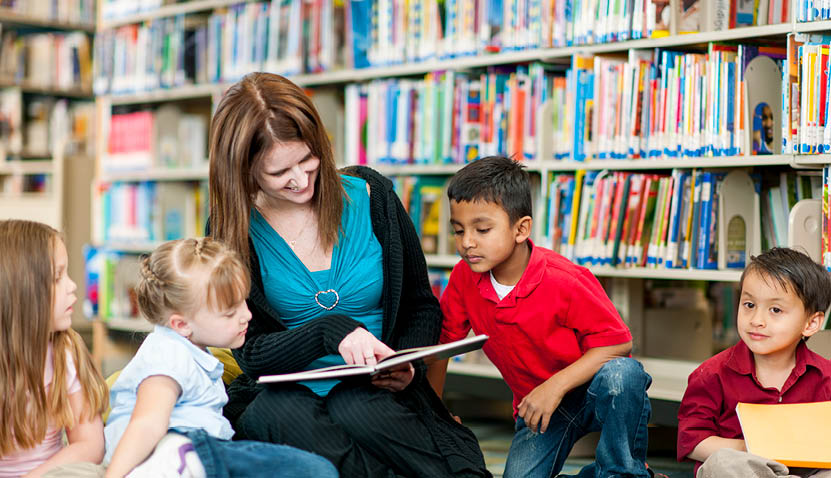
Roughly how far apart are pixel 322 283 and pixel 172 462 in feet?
1.65

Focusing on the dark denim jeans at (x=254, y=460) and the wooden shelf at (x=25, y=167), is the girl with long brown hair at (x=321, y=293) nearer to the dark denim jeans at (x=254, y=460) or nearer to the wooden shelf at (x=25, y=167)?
the dark denim jeans at (x=254, y=460)

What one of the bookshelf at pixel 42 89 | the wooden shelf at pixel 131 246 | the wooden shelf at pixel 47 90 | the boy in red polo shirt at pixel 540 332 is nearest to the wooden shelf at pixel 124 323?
the wooden shelf at pixel 131 246

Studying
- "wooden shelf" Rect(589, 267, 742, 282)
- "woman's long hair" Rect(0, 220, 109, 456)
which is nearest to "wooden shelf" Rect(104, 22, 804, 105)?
"wooden shelf" Rect(589, 267, 742, 282)

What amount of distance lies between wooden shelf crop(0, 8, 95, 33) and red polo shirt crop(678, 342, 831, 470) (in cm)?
476

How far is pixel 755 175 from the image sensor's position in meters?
2.67

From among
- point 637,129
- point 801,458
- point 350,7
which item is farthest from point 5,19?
point 801,458

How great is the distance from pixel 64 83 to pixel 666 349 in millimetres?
4124

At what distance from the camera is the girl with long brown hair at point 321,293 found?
1751mm

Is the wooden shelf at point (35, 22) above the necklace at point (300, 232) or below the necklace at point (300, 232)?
above

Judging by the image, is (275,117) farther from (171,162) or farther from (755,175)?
(171,162)

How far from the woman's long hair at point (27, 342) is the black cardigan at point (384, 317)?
0.37m

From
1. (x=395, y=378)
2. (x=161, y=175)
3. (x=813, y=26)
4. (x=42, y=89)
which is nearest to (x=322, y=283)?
(x=395, y=378)

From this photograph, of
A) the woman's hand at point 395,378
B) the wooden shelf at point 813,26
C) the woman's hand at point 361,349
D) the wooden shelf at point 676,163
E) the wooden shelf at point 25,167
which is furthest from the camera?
the wooden shelf at point 25,167

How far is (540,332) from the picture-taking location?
6.35ft
